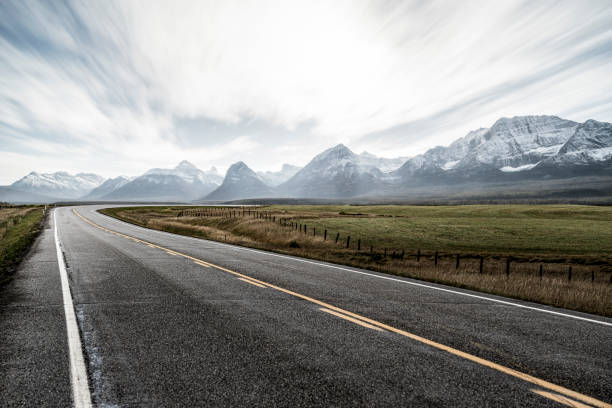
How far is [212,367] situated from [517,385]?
3982 mm

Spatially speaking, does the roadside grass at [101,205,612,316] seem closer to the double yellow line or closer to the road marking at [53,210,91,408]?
the double yellow line

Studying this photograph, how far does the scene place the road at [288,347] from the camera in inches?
140

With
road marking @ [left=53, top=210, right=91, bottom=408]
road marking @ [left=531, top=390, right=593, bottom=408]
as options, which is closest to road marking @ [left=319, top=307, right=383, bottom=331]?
road marking @ [left=531, top=390, right=593, bottom=408]

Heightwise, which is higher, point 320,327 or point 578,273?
point 320,327

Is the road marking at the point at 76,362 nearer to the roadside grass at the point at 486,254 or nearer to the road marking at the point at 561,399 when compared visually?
the road marking at the point at 561,399

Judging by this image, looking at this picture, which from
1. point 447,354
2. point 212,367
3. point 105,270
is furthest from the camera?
point 105,270

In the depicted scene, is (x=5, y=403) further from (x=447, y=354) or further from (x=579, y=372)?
(x=579, y=372)

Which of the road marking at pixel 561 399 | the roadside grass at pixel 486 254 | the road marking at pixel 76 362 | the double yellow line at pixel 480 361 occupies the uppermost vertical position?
the road marking at pixel 76 362

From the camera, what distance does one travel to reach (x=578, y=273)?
16625 mm

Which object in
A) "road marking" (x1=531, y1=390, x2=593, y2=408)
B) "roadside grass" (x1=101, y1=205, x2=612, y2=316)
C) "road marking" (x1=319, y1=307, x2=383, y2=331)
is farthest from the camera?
"roadside grass" (x1=101, y1=205, x2=612, y2=316)

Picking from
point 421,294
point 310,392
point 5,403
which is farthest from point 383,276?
point 5,403

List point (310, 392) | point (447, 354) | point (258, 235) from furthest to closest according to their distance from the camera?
point (258, 235) → point (447, 354) → point (310, 392)

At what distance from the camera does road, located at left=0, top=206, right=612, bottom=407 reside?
11.7ft

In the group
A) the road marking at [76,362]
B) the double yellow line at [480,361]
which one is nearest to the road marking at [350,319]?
the double yellow line at [480,361]
